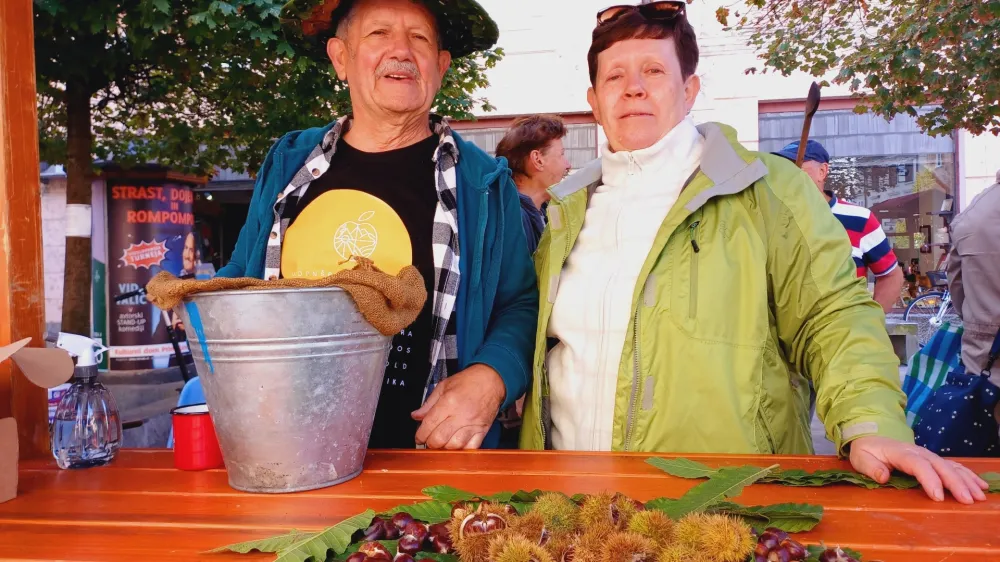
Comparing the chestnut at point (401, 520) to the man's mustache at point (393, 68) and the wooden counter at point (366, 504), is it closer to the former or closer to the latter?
the wooden counter at point (366, 504)

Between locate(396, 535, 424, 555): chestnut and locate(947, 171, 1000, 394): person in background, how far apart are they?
3.42 m

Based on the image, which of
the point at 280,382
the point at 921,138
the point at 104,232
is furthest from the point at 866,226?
the point at 104,232

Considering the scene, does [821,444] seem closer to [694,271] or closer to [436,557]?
[694,271]

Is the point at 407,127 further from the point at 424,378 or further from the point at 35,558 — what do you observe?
the point at 35,558

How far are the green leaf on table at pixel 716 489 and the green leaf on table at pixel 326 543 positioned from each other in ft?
1.61

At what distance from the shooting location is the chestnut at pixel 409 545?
3.58ft

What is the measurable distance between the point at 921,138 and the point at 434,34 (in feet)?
33.8

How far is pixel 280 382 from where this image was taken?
4.49 ft

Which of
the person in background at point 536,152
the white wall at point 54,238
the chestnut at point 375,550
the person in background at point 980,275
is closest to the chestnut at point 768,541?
the chestnut at point 375,550

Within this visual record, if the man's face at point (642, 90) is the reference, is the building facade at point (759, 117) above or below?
above

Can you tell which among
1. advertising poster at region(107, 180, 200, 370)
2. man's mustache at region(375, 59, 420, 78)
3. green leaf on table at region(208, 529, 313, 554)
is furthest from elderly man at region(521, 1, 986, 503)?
advertising poster at region(107, 180, 200, 370)

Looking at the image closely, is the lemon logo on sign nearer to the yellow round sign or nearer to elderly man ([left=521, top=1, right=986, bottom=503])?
the yellow round sign

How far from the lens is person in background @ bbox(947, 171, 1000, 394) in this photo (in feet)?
11.8

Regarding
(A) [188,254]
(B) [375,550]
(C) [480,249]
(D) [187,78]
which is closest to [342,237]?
(C) [480,249]
